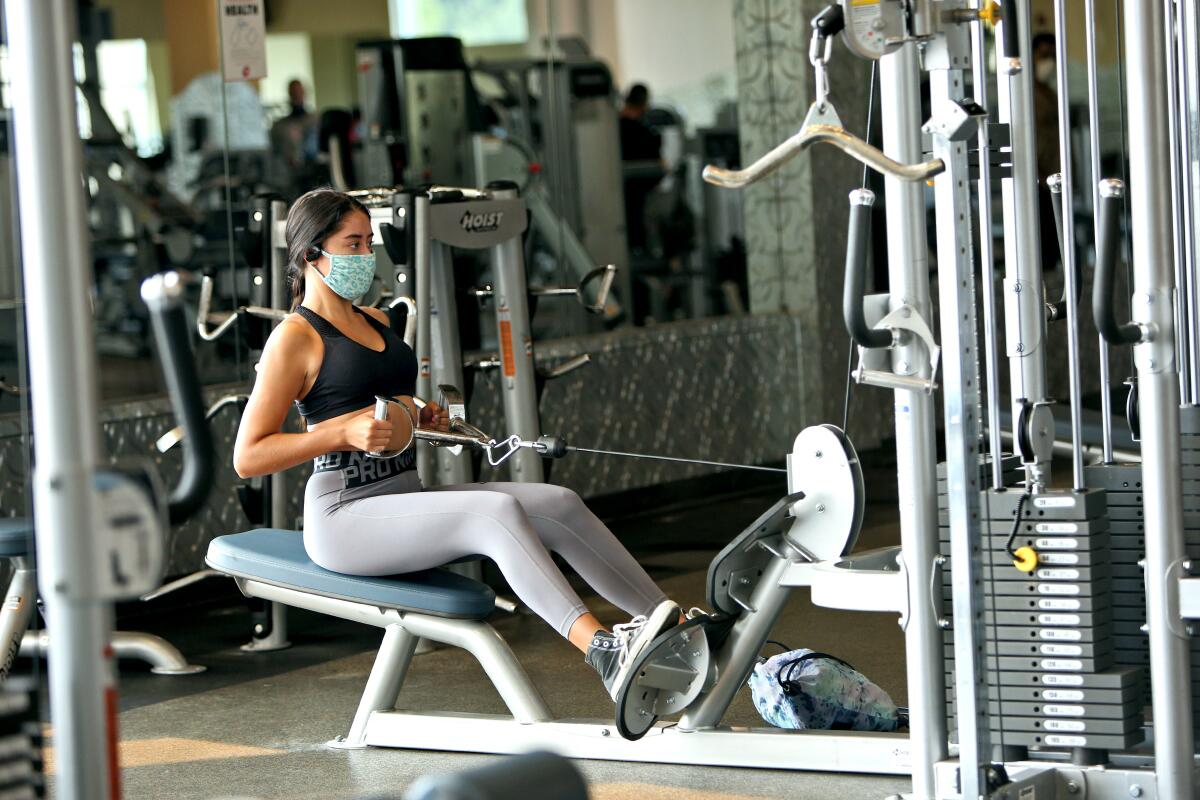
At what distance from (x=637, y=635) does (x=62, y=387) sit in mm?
1930

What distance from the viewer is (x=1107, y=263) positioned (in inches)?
103

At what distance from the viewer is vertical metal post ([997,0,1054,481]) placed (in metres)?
2.93

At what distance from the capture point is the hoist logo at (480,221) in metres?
4.63

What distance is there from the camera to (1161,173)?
2.71m

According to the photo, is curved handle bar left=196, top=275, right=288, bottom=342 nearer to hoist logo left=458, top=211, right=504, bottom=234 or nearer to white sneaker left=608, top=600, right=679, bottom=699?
hoist logo left=458, top=211, right=504, bottom=234

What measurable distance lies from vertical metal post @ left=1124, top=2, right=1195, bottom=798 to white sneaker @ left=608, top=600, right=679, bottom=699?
36.2 inches

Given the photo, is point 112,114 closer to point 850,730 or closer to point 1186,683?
point 850,730

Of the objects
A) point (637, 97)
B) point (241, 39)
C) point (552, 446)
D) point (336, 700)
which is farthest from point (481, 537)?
point (637, 97)

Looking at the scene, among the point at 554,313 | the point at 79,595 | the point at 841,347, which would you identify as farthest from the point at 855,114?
the point at 79,595

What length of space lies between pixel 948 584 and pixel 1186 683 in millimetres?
404

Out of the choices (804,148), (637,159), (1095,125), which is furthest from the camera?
(637,159)

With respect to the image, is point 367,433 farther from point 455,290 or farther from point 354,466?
point 455,290

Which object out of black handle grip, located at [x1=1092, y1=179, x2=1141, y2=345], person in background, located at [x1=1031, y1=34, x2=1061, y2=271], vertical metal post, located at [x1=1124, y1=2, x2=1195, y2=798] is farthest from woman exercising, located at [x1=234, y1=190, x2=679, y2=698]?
person in background, located at [x1=1031, y1=34, x2=1061, y2=271]

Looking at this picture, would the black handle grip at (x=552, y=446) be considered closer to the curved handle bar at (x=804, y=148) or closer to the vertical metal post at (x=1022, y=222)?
the vertical metal post at (x=1022, y=222)
